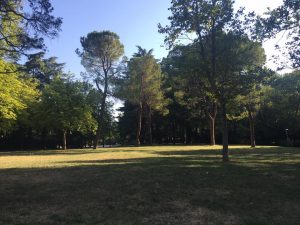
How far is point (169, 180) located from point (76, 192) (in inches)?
→ 148

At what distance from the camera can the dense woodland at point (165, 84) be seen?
18.2m

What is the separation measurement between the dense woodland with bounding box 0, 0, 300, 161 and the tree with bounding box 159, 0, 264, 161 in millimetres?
58

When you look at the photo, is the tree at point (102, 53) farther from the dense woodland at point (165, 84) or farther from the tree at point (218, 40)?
the tree at point (218, 40)

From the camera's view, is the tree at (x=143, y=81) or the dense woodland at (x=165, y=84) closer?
the dense woodland at (x=165, y=84)

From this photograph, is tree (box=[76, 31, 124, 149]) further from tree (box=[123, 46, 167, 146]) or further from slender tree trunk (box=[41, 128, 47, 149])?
slender tree trunk (box=[41, 128, 47, 149])

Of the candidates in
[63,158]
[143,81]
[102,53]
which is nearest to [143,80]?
[143,81]

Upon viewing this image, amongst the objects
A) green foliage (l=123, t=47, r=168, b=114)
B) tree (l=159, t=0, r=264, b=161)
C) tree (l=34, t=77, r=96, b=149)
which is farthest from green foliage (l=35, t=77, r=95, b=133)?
tree (l=159, t=0, r=264, b=161)

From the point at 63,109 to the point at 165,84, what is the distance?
20757 mm

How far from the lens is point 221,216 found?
8.72 m

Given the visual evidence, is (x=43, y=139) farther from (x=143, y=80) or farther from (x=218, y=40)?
(x=218, y=40)

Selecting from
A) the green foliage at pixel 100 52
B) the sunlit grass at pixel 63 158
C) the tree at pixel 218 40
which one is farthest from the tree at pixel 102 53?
the tree at pixel 218 40

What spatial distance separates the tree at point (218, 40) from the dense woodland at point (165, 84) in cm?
6

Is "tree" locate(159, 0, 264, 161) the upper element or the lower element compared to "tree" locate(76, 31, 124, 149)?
lower

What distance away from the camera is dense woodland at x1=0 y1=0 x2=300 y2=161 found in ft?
59.6
